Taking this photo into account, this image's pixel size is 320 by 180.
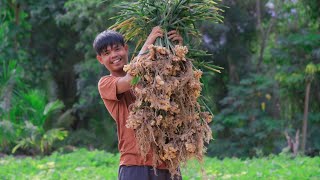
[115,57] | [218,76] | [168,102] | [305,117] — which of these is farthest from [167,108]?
[218,76]

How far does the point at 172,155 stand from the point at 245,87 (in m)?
12.9

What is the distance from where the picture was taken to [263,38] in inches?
648

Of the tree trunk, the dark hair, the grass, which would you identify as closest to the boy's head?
the dark hair

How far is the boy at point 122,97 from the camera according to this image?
118 inches

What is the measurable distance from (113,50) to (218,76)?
13371mm

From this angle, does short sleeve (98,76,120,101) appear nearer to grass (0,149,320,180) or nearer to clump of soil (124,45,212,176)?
clump of soil (124,45,212,176)

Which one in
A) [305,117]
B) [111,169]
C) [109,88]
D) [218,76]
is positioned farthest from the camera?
[218,76]

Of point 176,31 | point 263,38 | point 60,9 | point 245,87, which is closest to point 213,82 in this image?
point 245,87

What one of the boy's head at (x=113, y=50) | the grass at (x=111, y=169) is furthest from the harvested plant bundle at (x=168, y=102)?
the grass at (x=111, y=169)

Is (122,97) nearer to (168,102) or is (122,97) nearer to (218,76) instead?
(168,102)

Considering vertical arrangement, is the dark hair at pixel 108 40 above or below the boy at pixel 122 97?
above

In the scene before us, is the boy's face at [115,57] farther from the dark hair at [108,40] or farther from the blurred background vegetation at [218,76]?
the blurred background vegetation at [218,76]

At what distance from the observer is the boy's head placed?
308cm

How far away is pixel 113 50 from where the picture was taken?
3078 millimetres
